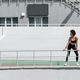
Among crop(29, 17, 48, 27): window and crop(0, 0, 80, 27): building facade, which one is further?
crop(29, 17, 48, 27): window

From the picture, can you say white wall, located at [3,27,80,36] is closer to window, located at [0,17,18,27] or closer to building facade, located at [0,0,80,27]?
→ building facade, located at [0,0,80,27]

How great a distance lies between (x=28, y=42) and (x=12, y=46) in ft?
4.61

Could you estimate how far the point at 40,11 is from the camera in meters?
24.9

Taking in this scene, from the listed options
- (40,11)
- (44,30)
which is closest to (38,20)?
(40,11)

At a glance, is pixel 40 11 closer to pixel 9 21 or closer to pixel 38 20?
pixel 38 20

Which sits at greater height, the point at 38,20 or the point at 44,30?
the point at 38,20

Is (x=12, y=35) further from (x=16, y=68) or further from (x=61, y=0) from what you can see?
(x=16, y=68)

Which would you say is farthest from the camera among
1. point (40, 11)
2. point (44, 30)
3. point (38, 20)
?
point (38, 20)

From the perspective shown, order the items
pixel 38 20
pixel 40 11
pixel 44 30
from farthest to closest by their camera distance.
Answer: pixel 38 20
pixel 40 11
pixel 44 30

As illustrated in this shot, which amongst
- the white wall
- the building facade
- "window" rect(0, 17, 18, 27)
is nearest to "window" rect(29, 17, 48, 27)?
the building facade

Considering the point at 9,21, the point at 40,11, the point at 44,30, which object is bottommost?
the point at 44,30

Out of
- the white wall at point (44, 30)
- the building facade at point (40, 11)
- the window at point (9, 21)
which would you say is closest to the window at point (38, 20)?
the building facade at point (40, 11)

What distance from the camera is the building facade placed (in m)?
24.8

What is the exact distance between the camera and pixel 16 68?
12.4 meters
